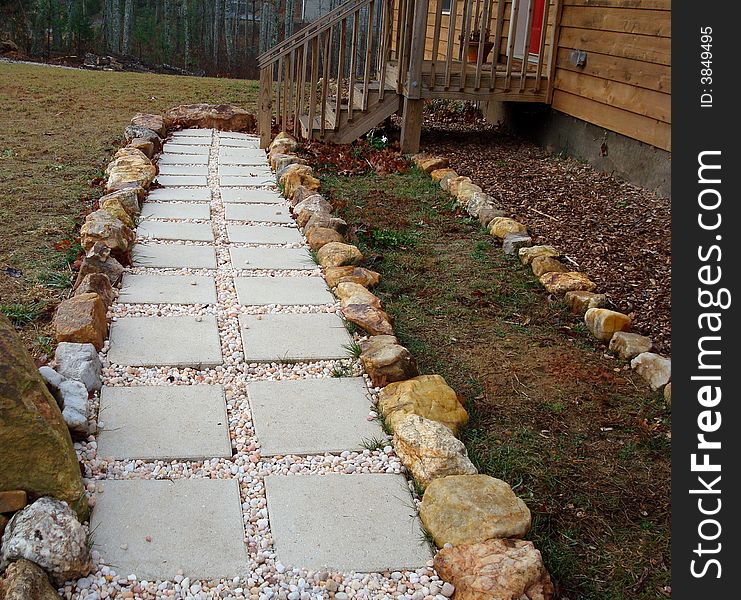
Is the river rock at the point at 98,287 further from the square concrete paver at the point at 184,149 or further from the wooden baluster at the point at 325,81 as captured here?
the wooden baluster at the point at 325,81

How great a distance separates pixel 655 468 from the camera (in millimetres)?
2959

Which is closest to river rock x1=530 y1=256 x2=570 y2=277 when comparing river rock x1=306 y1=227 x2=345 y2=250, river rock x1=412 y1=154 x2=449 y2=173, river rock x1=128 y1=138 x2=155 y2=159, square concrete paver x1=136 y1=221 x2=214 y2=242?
river rock x1=306 y1=227 x2=345 y2=250

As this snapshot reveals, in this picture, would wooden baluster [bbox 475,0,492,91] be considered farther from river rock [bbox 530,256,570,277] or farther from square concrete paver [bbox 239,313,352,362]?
square concrete paver [bbox 239,313,352,362]

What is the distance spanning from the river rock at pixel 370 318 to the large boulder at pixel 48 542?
192 cm

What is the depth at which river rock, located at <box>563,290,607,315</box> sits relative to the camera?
438 centimetres

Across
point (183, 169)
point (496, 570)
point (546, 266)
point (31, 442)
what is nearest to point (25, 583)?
point (31, 442)

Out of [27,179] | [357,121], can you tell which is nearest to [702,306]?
[27,179]

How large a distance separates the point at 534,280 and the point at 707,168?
260 centimetres

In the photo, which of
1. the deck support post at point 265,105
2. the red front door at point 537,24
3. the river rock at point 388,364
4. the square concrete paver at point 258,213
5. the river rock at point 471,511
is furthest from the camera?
the red front door at point 537,24

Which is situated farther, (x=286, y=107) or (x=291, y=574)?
(x=286, y=107)

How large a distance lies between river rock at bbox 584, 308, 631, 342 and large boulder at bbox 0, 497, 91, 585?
2816 mm

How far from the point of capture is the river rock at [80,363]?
3176 mm

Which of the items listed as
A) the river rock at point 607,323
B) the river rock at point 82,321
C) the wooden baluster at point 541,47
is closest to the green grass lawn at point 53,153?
the river rock at point 82,321

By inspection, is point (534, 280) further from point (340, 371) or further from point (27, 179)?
point (27, 179)
